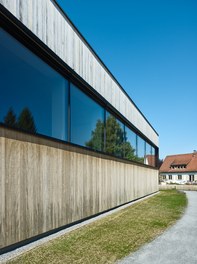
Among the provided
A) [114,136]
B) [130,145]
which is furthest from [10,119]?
[130,145]

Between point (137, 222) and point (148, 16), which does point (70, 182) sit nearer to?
point (137, 222)

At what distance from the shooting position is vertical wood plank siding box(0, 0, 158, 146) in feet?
16.8

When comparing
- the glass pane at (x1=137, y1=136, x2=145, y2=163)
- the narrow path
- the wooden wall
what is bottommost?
the narrow path

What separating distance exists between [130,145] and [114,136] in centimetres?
263

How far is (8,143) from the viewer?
4512mm

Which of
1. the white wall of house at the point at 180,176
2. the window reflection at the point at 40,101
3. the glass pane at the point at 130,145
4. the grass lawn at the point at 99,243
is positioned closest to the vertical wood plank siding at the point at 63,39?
the window reflection at the point at 40,101

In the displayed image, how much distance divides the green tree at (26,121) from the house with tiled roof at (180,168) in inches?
1987

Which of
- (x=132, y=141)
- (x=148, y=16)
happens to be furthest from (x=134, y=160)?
(x=148, y=16)

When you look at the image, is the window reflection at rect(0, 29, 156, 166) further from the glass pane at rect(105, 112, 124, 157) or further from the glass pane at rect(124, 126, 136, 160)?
the glass pane at rect(124, 126, 136, 160)

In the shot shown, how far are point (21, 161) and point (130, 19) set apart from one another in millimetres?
10470

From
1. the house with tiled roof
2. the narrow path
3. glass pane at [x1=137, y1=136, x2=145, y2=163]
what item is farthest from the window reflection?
the house with tiled roof

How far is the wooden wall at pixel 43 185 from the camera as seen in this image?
4470 millimetres

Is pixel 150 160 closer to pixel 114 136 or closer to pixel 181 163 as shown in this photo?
pixel 114 136

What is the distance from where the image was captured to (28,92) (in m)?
5.23
